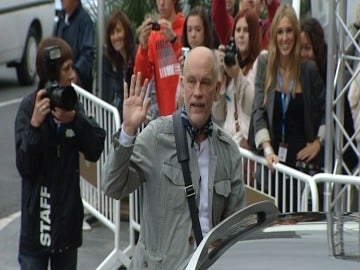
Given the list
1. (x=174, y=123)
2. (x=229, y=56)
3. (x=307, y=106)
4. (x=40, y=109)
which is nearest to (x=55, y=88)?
(x=40, y=109)

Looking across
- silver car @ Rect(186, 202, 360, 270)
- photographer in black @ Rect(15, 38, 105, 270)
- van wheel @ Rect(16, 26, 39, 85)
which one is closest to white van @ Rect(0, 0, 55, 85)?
van wheel @ Rect(16, 26, 39, 85)

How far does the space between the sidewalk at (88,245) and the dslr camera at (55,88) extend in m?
2.68

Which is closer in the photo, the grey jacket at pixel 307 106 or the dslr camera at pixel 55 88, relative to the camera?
the dslr camera at pixel 55 88

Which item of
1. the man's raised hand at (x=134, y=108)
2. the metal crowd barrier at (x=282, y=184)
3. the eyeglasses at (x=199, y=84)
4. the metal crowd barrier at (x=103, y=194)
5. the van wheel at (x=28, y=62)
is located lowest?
the van wheel at (x=28, y=62)

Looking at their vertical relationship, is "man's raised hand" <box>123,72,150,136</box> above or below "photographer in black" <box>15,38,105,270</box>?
above

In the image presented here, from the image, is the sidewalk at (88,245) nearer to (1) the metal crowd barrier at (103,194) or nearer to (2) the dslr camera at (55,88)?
(1) the metal crowd barrier at (103,194)

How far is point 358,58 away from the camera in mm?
6859

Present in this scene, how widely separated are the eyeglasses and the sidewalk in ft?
12.6

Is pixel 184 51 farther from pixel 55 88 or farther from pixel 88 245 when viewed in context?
pixel 55 88

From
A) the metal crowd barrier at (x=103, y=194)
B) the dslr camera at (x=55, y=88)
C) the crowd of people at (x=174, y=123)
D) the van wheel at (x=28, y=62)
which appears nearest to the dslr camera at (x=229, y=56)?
the crowd of people at (x=174, y=123)

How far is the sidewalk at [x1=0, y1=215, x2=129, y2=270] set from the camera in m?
8.80

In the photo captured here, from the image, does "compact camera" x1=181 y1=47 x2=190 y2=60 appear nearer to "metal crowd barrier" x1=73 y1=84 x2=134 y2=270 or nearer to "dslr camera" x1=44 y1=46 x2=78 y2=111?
"metal crowd barrier" x1=73 y1=84 x2=134 y2=270

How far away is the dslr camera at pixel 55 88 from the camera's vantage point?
6.12 m

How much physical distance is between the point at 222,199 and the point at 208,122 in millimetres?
353
